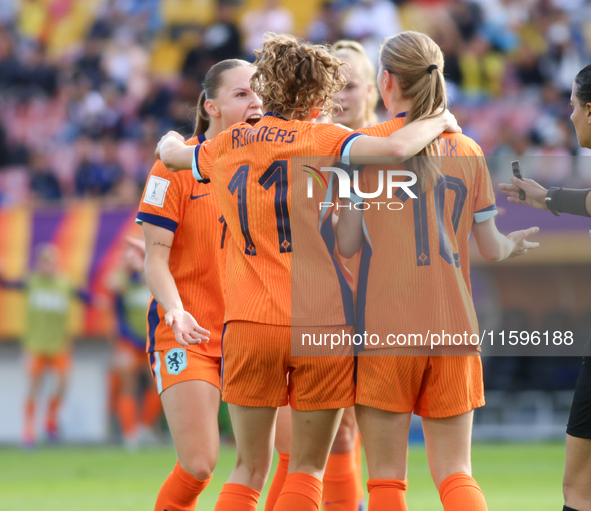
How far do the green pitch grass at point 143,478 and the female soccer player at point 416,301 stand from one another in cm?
319

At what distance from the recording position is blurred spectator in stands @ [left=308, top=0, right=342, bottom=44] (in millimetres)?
13867

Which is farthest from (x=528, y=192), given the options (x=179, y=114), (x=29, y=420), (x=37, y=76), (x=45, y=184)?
(x=37, y=76)

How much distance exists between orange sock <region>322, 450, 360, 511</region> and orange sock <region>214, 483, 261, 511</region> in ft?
3.62

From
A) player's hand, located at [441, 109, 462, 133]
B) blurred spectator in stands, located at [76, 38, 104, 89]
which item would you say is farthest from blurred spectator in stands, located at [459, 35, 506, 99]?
player's hand, located at [441, 109, 462, 133]

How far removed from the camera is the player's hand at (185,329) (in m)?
3.23

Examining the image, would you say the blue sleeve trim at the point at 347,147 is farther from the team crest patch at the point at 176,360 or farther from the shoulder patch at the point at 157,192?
the team crest patch at the point at 176,360

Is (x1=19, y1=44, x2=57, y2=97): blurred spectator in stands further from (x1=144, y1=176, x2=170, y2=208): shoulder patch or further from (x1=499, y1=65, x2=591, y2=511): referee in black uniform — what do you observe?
(x1=499, y1=65, x2=591, y2=511): referee in black uniform

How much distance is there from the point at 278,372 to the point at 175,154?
3.36 feet

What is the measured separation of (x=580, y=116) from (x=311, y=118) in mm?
1090

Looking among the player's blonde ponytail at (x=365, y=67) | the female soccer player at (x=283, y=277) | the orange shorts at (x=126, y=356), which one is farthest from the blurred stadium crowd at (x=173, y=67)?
the female soccer player at (x=283, y=277)

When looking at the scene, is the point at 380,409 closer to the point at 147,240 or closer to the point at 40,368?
the point at 147,240

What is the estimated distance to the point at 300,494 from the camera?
314cm

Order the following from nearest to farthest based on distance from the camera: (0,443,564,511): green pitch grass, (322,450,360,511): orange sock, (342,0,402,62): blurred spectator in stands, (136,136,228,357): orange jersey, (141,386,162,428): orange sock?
1. (136,136,228,357): orange jersey
2. (322,450,360,511): orange sock
3. (0,443,564,511): green pitch grass
4. (141,386,162,428): orange sock
5. (342,0,402,62): blurred spectator in stands

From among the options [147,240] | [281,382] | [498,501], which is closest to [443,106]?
[281,382]
